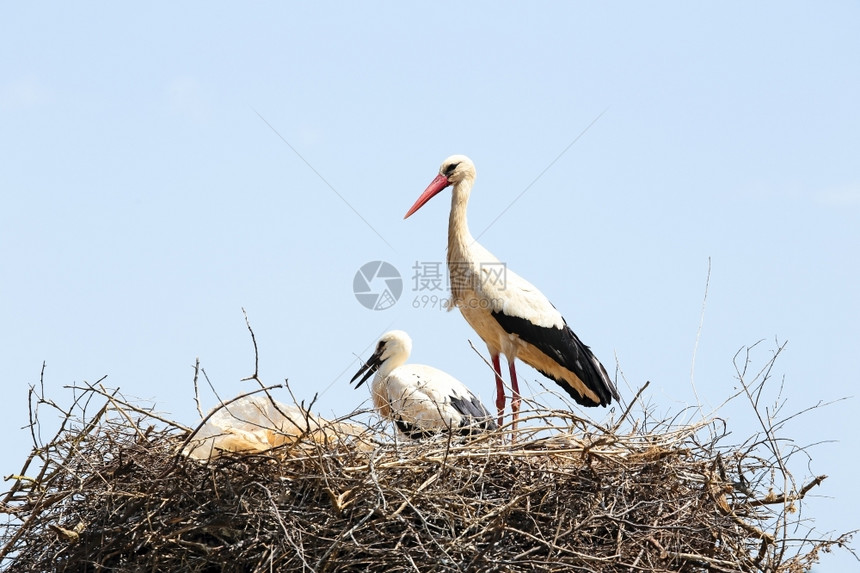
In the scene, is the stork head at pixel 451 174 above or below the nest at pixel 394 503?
above

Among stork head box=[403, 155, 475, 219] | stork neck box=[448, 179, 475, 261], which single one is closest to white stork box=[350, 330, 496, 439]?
stork neck box=[448, 179, 475, 261]

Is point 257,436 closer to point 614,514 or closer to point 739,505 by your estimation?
point 614,514

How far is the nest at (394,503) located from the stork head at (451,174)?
93.4 inches

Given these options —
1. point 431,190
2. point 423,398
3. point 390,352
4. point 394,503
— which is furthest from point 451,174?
point 394,503

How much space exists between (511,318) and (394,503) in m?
2.32

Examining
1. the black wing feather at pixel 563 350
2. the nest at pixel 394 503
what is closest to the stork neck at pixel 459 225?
the black wing feather at pixel 563 350

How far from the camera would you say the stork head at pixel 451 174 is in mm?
6059

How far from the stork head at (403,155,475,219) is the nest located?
93.4 inches

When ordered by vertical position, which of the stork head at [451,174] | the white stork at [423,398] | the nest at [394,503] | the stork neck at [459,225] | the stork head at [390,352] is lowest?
the nest at [394,503]

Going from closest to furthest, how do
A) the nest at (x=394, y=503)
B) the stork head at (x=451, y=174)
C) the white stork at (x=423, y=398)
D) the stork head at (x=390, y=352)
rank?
the nest at (x=394, y=503)
the white stork at (x=423, y=398)
the stork head at (x=390, y=352)
the stork head at (x=451, y=174)

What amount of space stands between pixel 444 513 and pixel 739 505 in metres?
1.17

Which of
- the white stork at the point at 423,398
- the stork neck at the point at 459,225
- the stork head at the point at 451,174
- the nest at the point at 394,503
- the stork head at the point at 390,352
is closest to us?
the nest at the point at 394,503

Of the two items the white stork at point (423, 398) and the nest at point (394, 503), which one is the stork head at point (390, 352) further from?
the nest at point (394, 503)

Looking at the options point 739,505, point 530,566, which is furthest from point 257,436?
point 739,505
